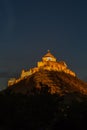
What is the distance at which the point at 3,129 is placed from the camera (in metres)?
36.1

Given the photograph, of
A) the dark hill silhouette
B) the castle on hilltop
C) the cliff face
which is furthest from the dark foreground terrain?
the castle on hilltop

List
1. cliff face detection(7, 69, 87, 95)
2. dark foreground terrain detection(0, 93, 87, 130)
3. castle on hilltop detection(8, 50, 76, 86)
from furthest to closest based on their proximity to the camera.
A: castle on hilltop detection(8, 50, 76, 86) < cliff face detection(7, 69, 87, 95) < dark foreground terrain detection(0, 93, 87, 130)

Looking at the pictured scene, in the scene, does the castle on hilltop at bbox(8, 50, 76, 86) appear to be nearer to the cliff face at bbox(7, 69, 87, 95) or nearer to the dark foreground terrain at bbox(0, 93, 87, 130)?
the cliff face at bbox(7, 69, 87, 95)

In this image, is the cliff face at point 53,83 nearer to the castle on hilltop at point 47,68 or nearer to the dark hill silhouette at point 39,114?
the castle on hilltop at point 47,68

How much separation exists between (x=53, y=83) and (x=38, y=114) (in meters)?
100

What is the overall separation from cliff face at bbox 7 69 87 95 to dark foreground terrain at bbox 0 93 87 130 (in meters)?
90.1

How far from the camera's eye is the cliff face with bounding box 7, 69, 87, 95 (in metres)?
134

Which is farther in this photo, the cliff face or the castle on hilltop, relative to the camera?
the castle on hilltop

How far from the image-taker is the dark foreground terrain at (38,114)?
35.4 metres

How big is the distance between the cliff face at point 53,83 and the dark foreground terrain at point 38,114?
3549 inches

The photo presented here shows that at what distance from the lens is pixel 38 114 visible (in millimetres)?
Answer: 37875

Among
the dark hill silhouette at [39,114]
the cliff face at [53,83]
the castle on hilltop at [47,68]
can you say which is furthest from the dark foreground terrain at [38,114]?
the castle on hilltop at [47,68]

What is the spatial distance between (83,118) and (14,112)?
21.3ft

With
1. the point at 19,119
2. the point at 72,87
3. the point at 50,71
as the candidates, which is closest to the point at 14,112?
the point at 19,119
